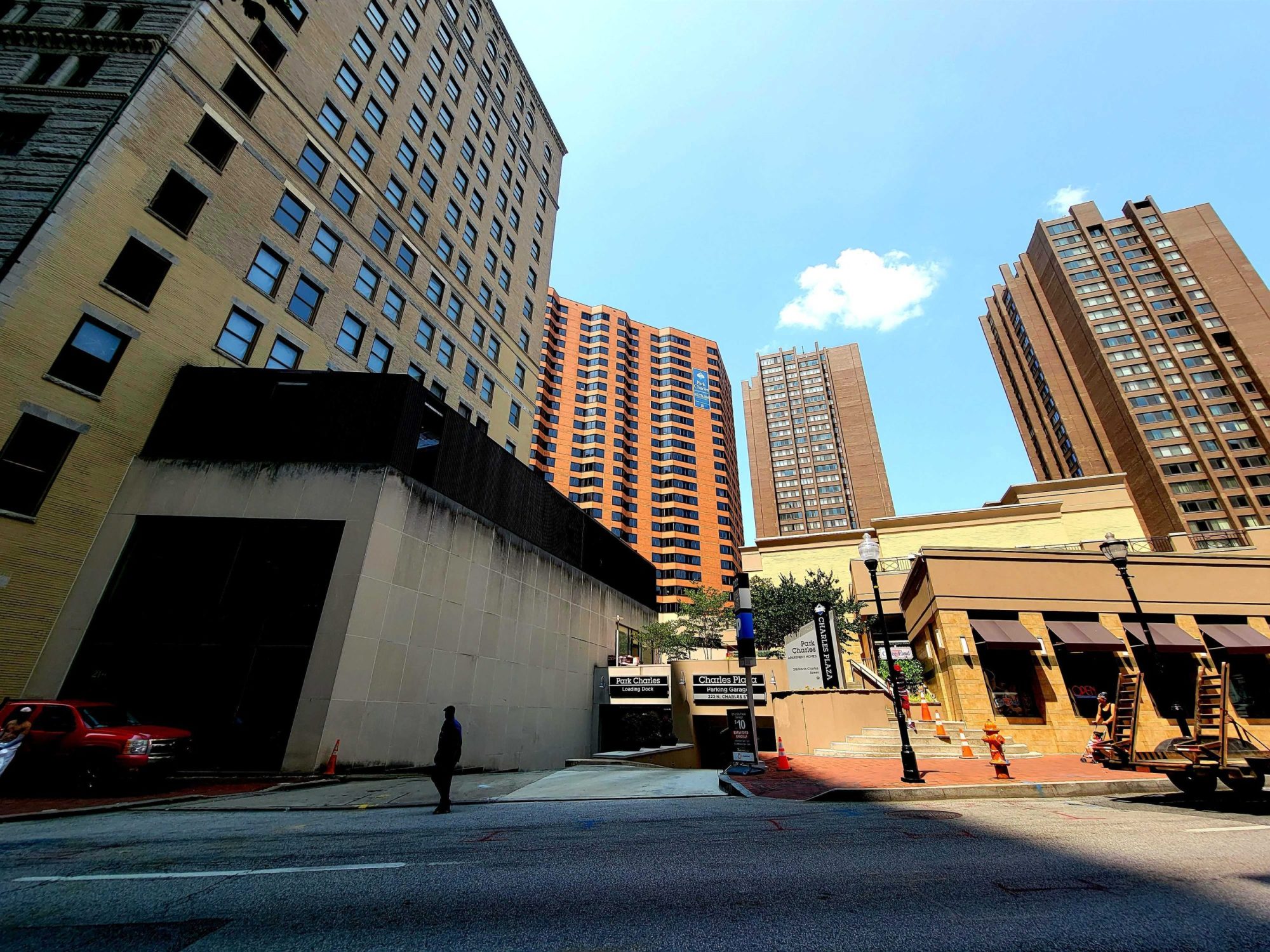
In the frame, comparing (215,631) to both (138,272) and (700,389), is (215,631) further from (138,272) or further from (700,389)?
(700,389)

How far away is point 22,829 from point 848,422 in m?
138

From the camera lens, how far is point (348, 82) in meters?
28.1

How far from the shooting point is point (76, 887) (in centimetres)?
504

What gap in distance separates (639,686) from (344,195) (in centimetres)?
3136

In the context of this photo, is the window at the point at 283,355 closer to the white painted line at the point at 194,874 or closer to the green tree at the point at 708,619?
the white painted line at the point at 194,874

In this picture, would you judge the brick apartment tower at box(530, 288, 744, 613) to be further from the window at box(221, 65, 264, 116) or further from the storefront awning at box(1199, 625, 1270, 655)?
the storefront awning at box(1199, 625, 1270, 655)

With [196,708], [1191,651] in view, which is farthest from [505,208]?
[1191,651]

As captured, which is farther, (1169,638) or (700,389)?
(700,389)

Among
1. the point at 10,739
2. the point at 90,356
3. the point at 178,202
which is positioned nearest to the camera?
the point at 10,739

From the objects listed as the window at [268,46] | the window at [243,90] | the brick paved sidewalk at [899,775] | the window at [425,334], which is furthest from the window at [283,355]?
the brick paved sidewalk at [899,775]

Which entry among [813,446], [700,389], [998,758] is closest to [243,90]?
[998,758]

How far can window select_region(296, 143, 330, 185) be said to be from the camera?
82.0 ft

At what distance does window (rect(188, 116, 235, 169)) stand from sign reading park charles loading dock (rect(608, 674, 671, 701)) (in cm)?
3134

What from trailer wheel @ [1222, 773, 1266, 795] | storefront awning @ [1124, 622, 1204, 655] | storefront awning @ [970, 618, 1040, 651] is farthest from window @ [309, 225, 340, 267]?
storefront awning @ [1124, 622, 1204, 655]
